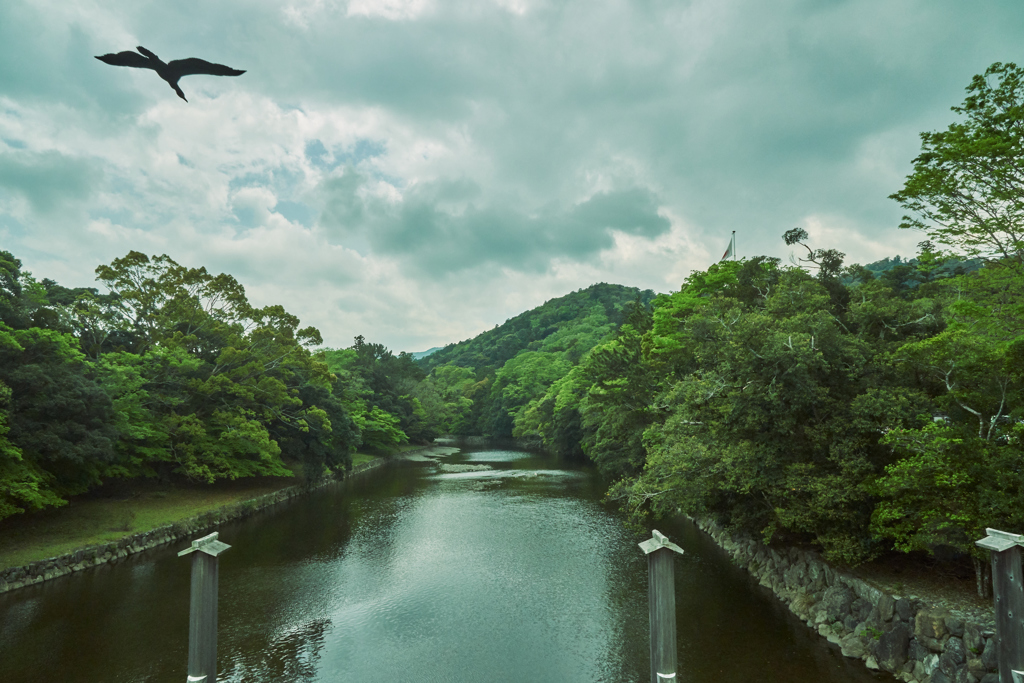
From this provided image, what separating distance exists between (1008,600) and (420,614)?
9991mm

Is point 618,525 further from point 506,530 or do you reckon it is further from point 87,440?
point 87,440

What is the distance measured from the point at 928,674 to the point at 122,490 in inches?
891

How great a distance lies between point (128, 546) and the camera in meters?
15.4

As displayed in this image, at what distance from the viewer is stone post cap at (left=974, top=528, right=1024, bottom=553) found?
15.0 ft

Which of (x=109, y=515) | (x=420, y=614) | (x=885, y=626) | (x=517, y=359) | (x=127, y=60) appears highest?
(x=517, y=359)

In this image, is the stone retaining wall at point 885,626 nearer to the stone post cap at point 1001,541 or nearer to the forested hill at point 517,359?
the stone post cap at point 1001,541

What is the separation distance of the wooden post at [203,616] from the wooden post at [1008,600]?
671cm

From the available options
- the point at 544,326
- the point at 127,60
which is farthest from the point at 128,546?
the point at 544,326

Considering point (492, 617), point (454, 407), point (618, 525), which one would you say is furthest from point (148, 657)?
point (454, 407)

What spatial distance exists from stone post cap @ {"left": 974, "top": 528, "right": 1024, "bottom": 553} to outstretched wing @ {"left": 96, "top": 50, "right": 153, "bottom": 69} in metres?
9.65

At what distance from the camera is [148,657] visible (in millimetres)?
9234

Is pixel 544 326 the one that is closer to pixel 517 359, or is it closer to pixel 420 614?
pixel 517 359

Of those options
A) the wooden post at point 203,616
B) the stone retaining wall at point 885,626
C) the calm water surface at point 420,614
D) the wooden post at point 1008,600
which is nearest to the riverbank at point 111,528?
the calm water surface at point 420,614

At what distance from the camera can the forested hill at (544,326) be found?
322ft
